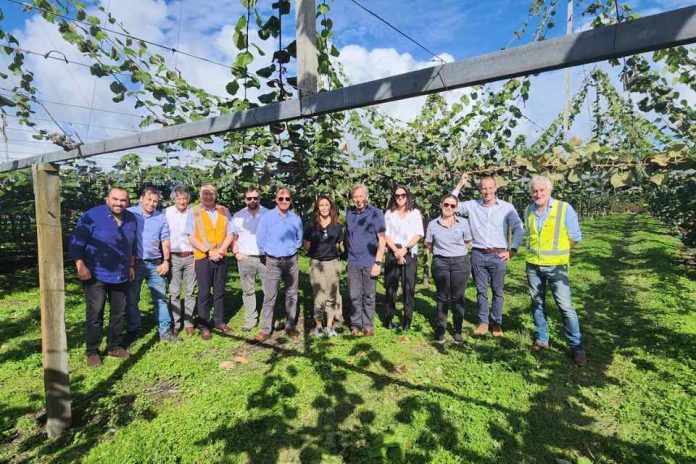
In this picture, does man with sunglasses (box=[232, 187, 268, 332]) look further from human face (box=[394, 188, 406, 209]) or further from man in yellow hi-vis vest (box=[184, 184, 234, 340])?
human face (box=[394, 188, 406, 209])

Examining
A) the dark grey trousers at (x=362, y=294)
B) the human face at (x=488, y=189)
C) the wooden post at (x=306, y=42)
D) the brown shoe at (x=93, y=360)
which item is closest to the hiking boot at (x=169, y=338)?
the brown shoe at (x=93, y=360)

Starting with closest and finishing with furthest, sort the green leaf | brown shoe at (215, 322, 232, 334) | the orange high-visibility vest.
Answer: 1. the green leaf
2. the orange high-visibility vest
3. brown shoe at (215, 322, 232, 334)

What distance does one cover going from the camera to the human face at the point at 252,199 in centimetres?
519

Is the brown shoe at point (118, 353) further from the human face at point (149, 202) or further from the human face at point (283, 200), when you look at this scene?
the human face at point (283, 200)

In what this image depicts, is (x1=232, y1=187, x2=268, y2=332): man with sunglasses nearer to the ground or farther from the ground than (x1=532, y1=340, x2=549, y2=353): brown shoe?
farther from the ground

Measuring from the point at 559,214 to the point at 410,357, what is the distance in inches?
94.8

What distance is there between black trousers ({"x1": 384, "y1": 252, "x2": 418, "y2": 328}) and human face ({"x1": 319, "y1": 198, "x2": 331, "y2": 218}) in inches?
45.0

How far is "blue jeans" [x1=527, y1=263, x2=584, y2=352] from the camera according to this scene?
4.26m

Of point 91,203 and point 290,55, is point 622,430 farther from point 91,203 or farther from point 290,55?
point 91,203

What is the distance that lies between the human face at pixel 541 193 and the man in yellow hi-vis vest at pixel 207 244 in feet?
13.0

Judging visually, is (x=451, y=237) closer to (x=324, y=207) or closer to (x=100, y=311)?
(x=324, y=207)

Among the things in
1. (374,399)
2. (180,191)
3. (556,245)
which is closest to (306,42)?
(374,399)

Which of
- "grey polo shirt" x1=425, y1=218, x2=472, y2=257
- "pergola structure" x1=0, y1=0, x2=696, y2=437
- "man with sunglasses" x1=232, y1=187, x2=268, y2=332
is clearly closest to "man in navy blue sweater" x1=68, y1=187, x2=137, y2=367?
"pergola structure" x1=0, y1=0, x2=696, y2=437

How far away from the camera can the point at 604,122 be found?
9.09 meters
